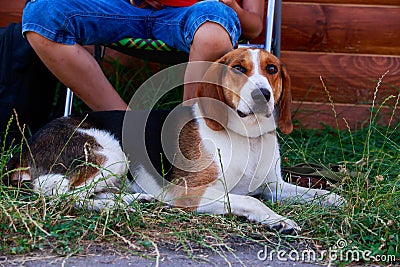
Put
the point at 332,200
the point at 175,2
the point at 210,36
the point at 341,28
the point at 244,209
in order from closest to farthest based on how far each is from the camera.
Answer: the point at 244,209
the point at 332,200
the point at 210,36
the point at 175,2
the point at 341,28

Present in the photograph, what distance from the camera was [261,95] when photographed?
120 inches

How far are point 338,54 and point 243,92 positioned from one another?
2.09 meters

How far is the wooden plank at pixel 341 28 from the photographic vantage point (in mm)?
4930

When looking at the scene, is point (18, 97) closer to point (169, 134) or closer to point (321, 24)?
point (169, 134)

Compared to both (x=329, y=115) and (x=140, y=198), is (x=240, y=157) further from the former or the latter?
(x=329, y=115)

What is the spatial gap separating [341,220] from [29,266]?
4.34 ft

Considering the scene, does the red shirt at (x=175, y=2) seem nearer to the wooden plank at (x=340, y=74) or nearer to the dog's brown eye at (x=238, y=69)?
the dog's brown eye at (x=238, y=69)

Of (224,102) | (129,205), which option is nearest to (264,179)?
→ (224,102)

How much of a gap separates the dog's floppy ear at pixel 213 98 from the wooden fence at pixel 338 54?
5.71ft

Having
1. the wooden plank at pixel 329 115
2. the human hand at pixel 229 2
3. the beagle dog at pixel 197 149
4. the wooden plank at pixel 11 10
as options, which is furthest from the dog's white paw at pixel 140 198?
the wooden plank at pixel 11 10

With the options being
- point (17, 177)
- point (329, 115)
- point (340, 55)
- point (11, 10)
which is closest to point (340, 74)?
point (340, 55)

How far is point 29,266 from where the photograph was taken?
235 centimetres

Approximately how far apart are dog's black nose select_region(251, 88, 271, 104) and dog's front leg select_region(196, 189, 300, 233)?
46cm

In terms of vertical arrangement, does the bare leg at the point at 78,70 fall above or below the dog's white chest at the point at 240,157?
above
